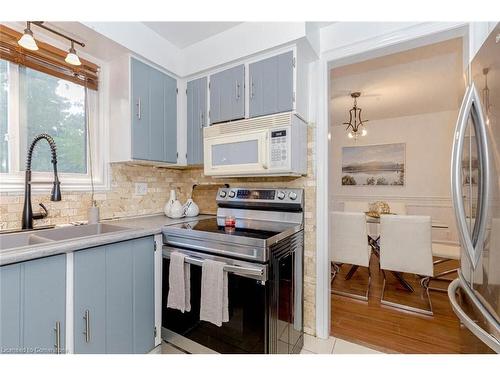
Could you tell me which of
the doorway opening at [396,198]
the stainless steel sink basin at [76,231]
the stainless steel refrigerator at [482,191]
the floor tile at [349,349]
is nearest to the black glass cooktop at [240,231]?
the stainless steel sink basin at [76,231]

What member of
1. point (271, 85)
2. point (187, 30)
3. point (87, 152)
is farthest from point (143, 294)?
point (187, 30)

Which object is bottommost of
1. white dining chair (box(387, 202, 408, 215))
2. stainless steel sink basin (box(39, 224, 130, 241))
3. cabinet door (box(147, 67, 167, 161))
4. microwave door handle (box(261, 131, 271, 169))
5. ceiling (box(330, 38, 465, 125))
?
white dining chair (box(387, 202, 408, 215))

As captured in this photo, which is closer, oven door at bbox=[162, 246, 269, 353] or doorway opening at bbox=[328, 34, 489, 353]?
oven door at bbox=[162, 246, 269, 353]

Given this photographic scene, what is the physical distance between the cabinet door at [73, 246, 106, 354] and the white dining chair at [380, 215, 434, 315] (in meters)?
2.43

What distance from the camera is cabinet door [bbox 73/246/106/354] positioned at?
4.07 feet

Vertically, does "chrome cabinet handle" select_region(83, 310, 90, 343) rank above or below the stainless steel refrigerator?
below

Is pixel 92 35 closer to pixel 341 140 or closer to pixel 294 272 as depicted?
pixel 294 272

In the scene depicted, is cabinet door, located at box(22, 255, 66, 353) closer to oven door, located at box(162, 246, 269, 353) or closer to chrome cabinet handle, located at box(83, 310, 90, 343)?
chrome cabinet handle, located at box(83, 310, 90, 343)

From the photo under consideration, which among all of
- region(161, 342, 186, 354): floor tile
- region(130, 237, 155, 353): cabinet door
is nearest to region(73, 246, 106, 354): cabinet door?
region(130, 237, 155, 353): cabinet door

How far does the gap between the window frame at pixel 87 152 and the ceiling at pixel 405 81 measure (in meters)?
2.16

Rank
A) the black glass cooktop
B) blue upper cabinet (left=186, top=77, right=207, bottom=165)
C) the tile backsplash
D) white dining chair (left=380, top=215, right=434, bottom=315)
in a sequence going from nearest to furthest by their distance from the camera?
the black glass cooktop → the tile backsplash → blue upper cabinet (left=186, top=77, right=207, bottom=165) → white dining chair (left=380, top=215, right=434, bottom=315)

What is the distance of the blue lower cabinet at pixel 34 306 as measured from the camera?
997 mm

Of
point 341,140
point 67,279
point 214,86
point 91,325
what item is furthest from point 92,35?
point 341,140
